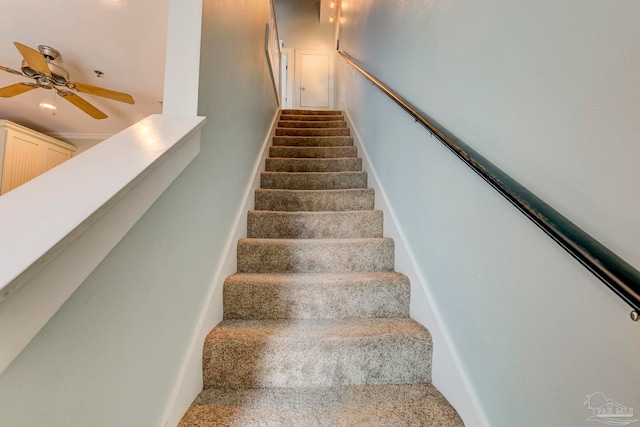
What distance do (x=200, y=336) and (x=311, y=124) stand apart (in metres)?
2.87

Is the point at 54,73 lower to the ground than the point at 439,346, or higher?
higher

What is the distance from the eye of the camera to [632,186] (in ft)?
1.49

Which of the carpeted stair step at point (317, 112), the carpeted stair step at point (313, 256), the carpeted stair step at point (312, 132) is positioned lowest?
the carpeted stair step at point (313, 256)

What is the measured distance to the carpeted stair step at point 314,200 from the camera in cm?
189

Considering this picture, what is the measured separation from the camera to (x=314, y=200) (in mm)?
1913

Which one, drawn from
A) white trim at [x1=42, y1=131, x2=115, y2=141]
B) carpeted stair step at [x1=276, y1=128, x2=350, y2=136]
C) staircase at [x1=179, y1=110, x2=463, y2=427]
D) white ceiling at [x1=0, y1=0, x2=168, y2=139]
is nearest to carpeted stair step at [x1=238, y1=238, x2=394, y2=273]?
staircase at [x1=179, y1=110, x2=463, y2=427]

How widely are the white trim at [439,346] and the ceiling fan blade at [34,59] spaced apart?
2.92 metres

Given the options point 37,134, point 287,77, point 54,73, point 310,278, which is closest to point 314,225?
point 310,278

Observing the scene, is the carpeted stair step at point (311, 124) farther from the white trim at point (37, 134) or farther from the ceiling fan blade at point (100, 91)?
the white trim at point (37, 134)

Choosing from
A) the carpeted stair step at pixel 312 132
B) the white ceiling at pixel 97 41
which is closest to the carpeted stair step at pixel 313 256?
the carpeted stair step at pixel 312 132

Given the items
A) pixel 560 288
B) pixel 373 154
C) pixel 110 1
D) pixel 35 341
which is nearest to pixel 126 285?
pixel 35 341

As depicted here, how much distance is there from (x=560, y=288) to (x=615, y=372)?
0.50ft

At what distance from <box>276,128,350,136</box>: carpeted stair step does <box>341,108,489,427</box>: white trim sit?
5.61 ft
